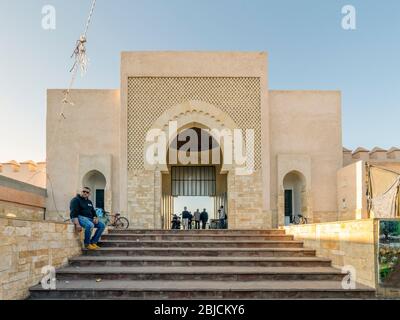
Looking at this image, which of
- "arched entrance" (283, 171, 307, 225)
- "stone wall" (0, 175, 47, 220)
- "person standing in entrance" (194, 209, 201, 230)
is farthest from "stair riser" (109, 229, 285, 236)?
"person standing in entrance" (194, 209, 201, 230)

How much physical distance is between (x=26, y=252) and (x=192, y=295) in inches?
89.4

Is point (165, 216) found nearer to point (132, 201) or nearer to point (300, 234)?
point (132, 201)

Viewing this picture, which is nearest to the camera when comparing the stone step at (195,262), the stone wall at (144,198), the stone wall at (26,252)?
the stone wall at (26,252)

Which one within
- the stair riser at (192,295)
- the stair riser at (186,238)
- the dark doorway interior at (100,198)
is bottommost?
the stair riser at (192,295)

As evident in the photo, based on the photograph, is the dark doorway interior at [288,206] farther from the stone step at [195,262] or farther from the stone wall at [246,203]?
the stone step at [195,262]

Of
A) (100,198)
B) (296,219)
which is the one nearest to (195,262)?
(296,219)

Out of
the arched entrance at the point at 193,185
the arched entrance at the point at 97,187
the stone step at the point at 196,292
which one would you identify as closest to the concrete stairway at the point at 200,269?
the stone step at the point at 196,292

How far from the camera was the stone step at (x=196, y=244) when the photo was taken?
8.41m

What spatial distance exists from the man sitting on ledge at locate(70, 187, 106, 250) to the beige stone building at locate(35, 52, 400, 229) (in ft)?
18.1

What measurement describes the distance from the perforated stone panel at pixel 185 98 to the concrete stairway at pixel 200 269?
515 cm

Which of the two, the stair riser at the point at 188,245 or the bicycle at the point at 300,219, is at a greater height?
the bicycle at the point at 300,219

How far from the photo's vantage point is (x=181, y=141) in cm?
1736

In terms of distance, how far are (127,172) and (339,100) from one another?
7.68m
